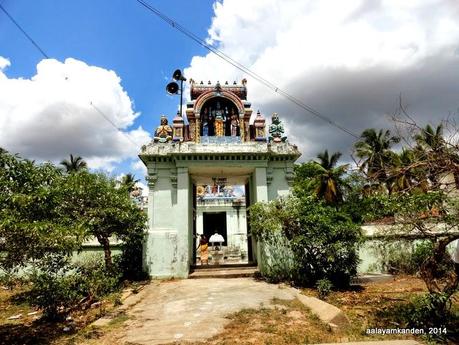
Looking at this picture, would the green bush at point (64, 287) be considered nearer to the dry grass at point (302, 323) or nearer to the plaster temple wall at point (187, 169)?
the plaster temple wall at point (187, 169)

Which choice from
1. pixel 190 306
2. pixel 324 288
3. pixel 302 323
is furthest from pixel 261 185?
pixel 302 323

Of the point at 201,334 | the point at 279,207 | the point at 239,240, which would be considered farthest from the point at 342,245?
the point at 239,240

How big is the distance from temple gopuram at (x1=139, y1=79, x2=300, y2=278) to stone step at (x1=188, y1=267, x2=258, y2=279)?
55 centimetres

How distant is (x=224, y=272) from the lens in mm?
14203

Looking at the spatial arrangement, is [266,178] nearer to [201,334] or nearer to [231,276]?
[231,276]

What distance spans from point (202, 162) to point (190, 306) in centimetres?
702

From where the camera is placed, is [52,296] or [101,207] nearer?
[52,296]

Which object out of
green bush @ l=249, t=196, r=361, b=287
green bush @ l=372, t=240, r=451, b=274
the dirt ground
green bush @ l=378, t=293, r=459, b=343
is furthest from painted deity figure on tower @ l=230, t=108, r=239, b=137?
green bush @ l=378, t=293, r=459, b=343

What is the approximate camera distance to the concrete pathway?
22.4 feet

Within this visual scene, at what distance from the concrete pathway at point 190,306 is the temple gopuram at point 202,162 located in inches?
67.6

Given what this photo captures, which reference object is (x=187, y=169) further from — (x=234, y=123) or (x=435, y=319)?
(x=435, y=319)

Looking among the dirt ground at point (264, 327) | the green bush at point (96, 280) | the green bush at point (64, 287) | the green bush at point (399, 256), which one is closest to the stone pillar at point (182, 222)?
the green bush at point (96, 280)

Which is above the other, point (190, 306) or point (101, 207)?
point (101, 207)

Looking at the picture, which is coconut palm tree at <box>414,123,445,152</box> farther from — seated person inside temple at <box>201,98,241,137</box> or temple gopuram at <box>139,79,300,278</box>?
seated person inside temple at <box>201,98,241,137</box>
